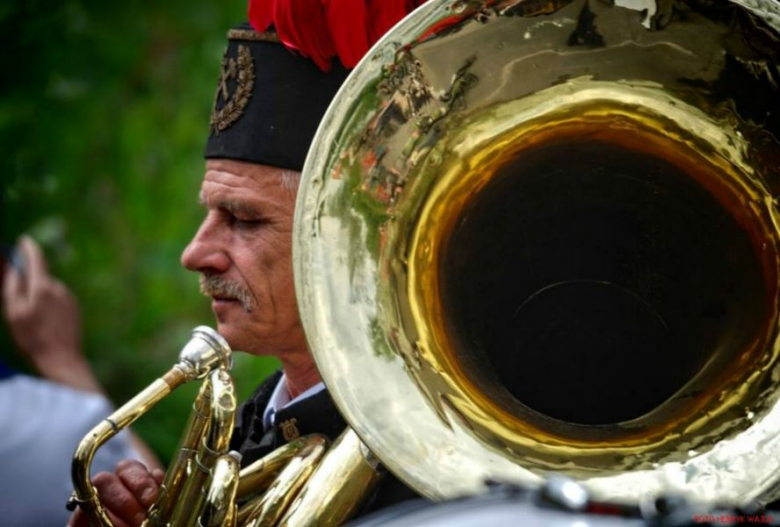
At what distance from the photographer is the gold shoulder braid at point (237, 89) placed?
3.58 m

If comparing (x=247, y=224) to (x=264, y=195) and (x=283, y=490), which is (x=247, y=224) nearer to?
(x=264, y=195)

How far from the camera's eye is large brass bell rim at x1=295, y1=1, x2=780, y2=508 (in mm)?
2627

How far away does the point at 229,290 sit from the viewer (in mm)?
3473

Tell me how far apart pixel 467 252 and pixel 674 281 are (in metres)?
0.35

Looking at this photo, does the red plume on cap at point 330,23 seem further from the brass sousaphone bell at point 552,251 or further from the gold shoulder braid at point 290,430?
the gold shoulder braid at point 290,430

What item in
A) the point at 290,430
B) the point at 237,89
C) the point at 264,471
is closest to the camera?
the point at 264,471

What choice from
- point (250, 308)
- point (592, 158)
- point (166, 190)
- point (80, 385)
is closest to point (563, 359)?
point (592, 158)

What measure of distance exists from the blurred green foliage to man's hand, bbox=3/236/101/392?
1.31ft

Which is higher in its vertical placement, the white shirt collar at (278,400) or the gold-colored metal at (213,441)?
the gold-colored metal at (213,441)

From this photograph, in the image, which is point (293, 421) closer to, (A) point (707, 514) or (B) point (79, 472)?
(B) point (79, 472)

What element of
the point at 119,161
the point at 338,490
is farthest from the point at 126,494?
the point at 119,161

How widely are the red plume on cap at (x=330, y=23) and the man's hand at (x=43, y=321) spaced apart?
1503mm

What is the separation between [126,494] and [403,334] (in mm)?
715

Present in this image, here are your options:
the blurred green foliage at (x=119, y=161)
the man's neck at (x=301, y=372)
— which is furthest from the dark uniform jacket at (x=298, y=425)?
the blurred green foliage at (x=119, y=161)
